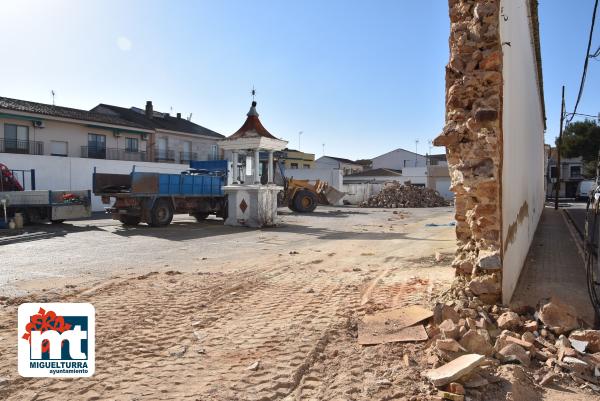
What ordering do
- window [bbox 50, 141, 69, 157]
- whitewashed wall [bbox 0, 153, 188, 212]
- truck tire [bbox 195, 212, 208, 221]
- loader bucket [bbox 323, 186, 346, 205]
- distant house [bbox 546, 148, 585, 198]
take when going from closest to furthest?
truck tire [bbox 195, 212, 208, 221] < whitewashed wall [bbox 0, 153, 188, 212] < window [bbox 50, 141, 69, 157] < loader bucket [bbox 323, 186, 346, 205] < distant house [bbox 546, 148, 585, 198]

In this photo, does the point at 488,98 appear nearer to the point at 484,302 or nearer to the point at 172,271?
the point at 484,302

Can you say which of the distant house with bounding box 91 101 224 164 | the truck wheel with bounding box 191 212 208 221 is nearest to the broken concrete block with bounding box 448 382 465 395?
the truck wheel with bounding box 191 212 208 221

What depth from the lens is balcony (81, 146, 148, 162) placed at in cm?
3186

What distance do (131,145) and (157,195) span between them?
2093 cm

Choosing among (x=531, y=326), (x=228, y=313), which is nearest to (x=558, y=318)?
(x=531, y=326)

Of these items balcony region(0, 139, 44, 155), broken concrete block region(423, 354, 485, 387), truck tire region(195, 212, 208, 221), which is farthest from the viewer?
balcony region(0, 139, 44, 155)

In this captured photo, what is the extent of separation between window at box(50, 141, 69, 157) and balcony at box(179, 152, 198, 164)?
9780mm

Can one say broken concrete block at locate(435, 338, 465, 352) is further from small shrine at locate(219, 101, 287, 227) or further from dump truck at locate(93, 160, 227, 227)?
dump truck at locate(93, 160, 227, 227)

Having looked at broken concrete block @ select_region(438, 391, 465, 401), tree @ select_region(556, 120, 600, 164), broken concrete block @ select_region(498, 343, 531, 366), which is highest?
tree @ select_region(556, 120, 600, 164)

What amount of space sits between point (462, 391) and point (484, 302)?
1834mm

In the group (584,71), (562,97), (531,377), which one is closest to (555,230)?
(584,71)

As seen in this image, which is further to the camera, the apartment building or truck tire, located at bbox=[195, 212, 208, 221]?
the apartment building

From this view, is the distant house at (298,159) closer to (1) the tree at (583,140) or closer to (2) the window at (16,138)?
(1) the tree at (583,140)

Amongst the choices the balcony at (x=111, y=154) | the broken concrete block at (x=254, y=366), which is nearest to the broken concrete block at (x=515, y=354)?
the broken concrete block at (x=254, y=366)
